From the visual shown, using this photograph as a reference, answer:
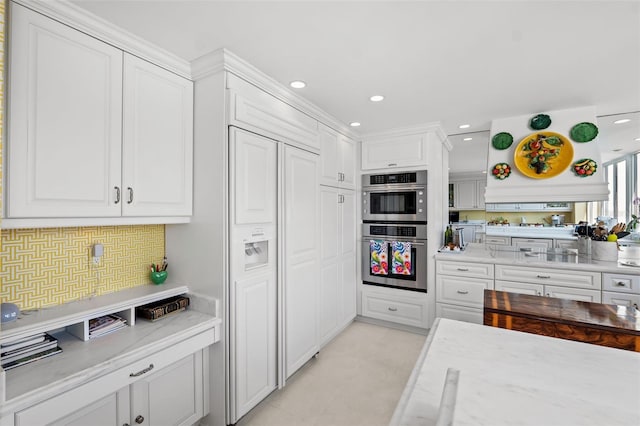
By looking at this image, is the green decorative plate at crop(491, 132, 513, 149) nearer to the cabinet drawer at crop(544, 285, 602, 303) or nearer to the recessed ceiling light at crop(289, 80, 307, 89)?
the cabinet drawer at crop(544, 285, 602, 303)

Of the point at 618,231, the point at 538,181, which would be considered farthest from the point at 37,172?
the point at 618,231

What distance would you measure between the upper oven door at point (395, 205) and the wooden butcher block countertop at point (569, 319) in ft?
5.54

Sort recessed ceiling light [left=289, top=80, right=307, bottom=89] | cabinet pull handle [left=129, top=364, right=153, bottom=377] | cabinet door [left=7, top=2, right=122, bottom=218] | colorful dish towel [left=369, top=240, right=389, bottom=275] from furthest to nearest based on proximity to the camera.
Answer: colorful dish towel [left=369, top=240, right=389, bottom=275]
recessed ceiling light [left=289, top=80, right=307, bottom=89]
cabinet pull handle [left=129, top=364, right=153, bottom=377]
cabinet door [left=7, top=2, right=122, bottom=218]

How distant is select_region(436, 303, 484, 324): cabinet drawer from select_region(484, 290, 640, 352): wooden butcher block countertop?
4.89 feet

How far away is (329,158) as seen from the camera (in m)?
3.04

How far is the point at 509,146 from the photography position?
3.05 metres

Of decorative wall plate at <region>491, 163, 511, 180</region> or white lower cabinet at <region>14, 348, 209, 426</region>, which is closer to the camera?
white lower cabinet at <region>14, 348, 209, 426</region>

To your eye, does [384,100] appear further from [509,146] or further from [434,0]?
[509,146]

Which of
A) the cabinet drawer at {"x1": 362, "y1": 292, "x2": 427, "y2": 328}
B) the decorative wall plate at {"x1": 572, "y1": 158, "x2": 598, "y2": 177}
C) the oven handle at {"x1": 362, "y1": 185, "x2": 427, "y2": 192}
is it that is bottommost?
the cabinet drawer at {"x1": 362, "y1": 292, "x2": 427, "y2": 328}

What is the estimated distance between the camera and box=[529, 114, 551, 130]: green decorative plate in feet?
9.36

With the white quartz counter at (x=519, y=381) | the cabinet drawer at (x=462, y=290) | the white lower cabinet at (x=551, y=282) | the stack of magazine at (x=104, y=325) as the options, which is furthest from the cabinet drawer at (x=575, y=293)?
the stack of magazine at (x=104, y=325)

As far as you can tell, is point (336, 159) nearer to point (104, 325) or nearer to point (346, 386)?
point (346, 386)

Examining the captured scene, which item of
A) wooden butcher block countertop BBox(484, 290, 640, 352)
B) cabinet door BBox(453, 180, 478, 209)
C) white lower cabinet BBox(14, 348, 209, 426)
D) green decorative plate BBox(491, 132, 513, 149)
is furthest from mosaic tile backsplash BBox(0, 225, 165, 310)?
A: cabinet door BBox(453, 180, 478, 209)

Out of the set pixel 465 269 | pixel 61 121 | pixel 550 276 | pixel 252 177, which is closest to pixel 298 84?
pixel 252 177
